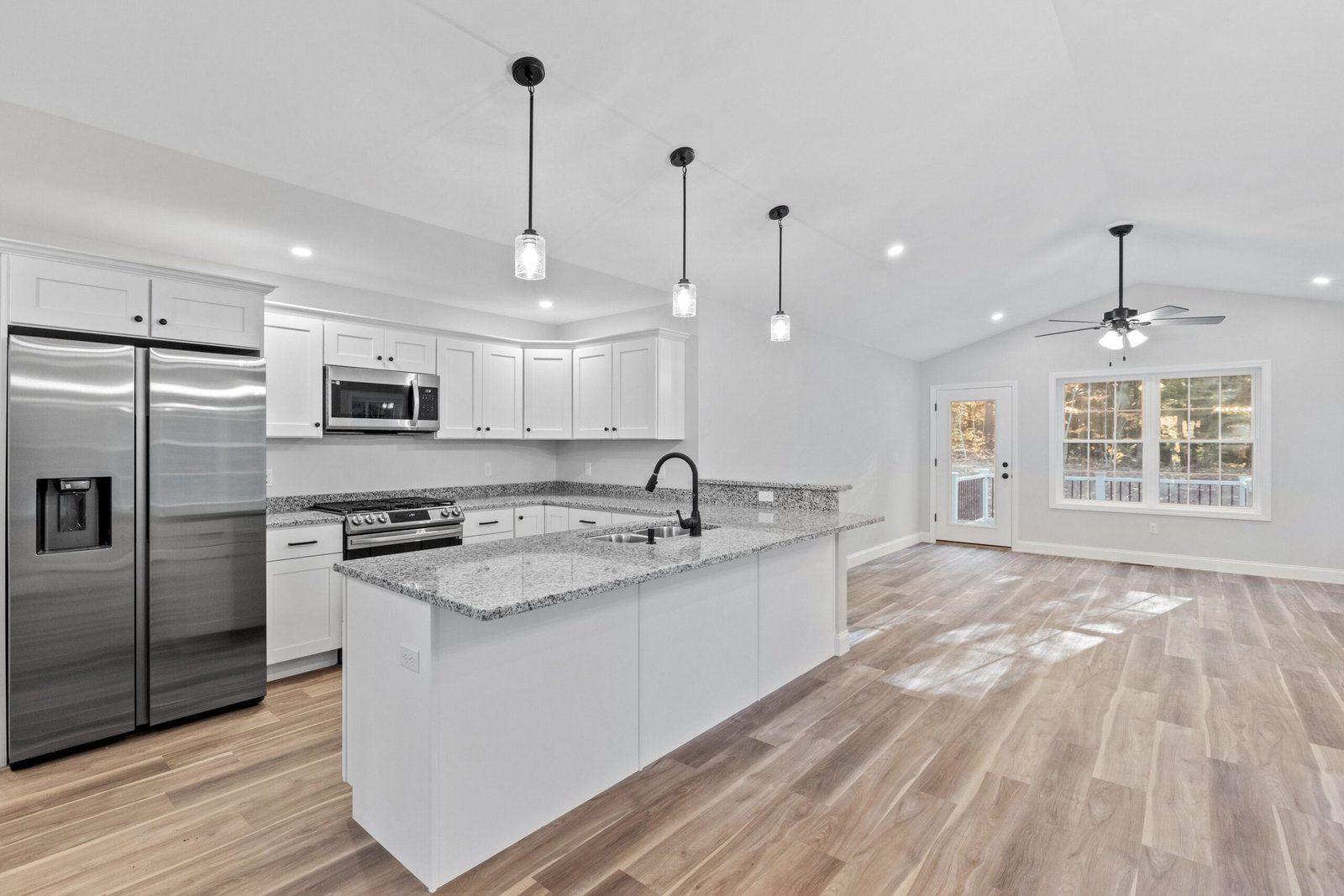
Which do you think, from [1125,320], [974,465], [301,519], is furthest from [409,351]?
[974,465]

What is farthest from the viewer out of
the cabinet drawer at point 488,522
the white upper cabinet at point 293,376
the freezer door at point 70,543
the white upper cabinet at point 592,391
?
the white upper cabinet at point 592,391

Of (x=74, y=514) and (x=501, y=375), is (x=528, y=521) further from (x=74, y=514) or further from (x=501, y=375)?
(x=74, y=514)

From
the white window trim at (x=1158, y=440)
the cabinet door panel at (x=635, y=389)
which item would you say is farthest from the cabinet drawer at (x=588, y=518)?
the white window trim at (x=1158, y=440)

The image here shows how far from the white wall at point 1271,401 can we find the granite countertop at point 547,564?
489 centimetres

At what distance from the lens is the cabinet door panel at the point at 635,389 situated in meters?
4.62

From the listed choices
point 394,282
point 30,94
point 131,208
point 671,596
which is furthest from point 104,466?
point 671,596

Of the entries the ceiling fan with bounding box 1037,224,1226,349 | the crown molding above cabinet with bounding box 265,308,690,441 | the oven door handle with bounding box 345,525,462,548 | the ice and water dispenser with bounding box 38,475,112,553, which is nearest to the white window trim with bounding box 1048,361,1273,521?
the ceiling fan with bounding box 1037,224,1226,349

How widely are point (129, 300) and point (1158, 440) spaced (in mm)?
8354

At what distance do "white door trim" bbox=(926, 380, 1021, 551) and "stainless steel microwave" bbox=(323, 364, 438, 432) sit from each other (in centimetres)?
591

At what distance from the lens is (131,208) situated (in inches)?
112

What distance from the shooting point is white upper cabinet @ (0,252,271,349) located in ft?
8.27

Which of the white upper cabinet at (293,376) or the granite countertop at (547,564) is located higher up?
the white upper cabinet at (293,376)

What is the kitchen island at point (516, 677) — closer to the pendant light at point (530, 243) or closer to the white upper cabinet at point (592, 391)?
the pendant light at point (530, 243)

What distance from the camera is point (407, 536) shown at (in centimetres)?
386
